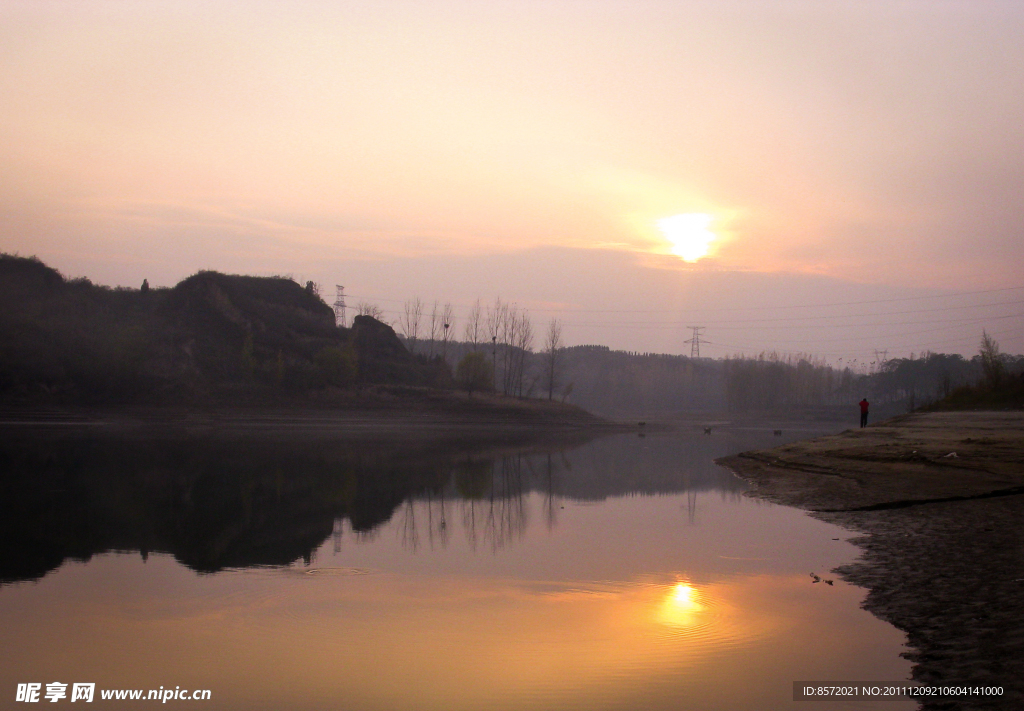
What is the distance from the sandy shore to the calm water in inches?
20.2

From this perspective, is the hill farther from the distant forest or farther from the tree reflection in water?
the tree reflection in water

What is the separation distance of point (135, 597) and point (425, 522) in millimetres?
6770

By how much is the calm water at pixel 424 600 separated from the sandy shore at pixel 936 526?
1.69 feet

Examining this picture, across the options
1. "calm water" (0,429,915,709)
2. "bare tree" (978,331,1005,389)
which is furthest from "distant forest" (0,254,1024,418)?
"calm water" (0,429,915,709)

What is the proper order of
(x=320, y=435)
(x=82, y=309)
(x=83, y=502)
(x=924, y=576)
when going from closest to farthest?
(x=924, y=576), (x=83, y=502), (x=320, y=435), (x=82, y=309)

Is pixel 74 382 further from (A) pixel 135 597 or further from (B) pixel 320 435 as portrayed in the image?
(A) pixel 135 597

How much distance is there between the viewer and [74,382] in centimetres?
6094

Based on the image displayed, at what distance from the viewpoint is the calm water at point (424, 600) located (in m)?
6.57

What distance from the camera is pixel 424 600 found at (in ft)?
30.1

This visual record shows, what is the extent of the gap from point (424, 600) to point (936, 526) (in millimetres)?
9500

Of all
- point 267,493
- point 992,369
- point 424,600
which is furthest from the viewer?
point 992,369

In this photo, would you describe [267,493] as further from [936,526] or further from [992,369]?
[992,369]

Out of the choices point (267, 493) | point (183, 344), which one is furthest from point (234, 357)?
point (267, 493)

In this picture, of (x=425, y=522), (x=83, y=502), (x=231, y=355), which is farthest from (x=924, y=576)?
(x=231, y=355)
